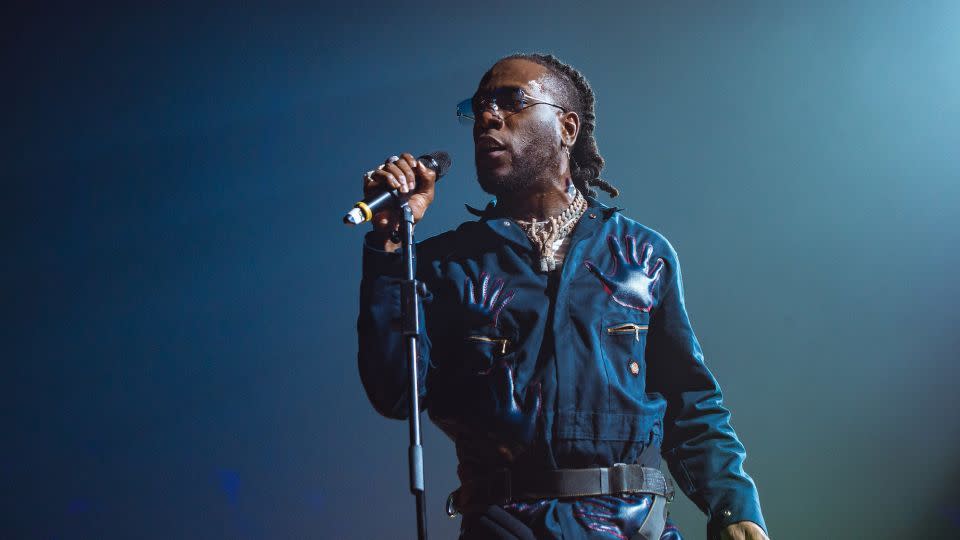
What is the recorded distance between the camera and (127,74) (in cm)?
308

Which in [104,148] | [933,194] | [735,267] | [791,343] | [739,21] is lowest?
[791,343]

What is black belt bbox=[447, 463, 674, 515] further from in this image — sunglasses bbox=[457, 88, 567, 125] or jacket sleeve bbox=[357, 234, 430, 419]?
sunglasses bbox=[457, 88, 567, 125]

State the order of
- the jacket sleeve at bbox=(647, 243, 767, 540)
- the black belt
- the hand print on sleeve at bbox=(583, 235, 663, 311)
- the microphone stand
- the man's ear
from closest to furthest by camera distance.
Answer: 1. the microphone stand
2. the black belt
3. the jacket sleeve at bbox=(647, 243, 767, 540)
4. the hand print on sleeve at bbox=(583, 235, 663, 311)
5. the man's ear

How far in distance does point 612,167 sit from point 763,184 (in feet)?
1.85

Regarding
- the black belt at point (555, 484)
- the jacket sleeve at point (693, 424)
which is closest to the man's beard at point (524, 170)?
the jacket sleeve at point (693, 424)

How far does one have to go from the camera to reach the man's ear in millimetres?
2072

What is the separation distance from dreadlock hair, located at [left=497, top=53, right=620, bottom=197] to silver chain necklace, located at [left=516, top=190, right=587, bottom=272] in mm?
184

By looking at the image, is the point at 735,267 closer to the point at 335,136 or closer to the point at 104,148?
the point at 335,136

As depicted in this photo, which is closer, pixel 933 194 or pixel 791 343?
pixel 791 343

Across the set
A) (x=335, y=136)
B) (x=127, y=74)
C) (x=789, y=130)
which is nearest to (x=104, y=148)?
(x=127, y=74)

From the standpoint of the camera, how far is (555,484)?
59.9 inches

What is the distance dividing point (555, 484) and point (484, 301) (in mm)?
426

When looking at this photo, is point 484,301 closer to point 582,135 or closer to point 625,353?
point 625,353

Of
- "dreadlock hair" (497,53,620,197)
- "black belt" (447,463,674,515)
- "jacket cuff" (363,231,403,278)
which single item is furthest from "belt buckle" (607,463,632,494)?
"dreadlock hair" (497,53,620,197)
